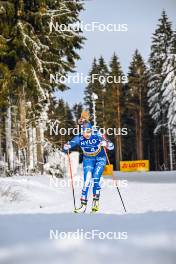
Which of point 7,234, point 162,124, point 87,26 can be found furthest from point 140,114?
point 7,234

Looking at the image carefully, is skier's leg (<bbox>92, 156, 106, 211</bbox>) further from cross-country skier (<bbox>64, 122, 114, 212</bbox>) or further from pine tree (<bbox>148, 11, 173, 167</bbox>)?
pine tree (<bbox>148, 11, 173, 167</bbox>)

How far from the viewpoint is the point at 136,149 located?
5553 cm

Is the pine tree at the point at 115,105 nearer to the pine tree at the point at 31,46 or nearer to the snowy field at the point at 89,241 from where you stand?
the pine tree at the point at 31,46

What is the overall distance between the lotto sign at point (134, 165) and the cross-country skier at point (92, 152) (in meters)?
31.3

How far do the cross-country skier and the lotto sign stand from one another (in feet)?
103

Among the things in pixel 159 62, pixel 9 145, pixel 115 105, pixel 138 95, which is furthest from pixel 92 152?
pixel 115 105

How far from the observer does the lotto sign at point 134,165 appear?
38.6 meters

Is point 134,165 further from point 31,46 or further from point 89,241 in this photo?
point 89,241

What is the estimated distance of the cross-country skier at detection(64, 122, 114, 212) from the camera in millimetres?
7238

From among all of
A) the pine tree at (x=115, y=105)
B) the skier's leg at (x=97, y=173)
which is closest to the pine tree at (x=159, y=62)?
the pine tree at (x=115, y=105)

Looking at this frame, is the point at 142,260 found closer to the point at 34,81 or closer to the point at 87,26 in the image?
the point at 87,26

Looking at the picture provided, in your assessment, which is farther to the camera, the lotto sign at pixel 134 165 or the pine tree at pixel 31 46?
the lotto sign at pixel 134 165

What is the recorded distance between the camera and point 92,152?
24.2 ft

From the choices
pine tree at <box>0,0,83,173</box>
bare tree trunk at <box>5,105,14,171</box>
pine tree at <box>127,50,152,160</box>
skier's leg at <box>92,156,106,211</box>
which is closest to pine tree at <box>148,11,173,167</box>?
pine tree at <box>127,50,152,160</box>
